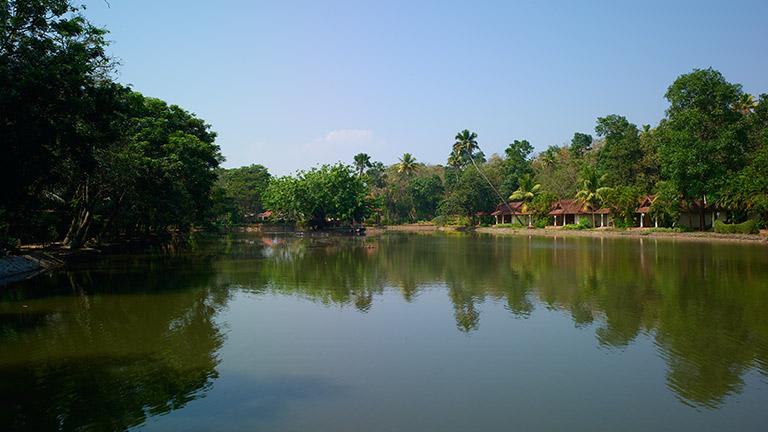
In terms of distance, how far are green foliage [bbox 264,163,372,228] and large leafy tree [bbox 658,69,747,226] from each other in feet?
102

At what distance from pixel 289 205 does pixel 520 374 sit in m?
54.6

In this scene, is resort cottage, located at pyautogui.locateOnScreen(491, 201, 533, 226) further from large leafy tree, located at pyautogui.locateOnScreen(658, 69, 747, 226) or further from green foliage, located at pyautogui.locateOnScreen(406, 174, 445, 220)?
large leafy tree, located at pyautogui.locateOnScreen(658, 69, 747, 226)

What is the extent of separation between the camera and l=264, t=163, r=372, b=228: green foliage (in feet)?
201

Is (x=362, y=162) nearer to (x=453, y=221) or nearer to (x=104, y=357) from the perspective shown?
(x=453, y=221)

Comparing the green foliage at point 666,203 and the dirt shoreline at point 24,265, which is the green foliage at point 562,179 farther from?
the dirt shoreline at point 24,265

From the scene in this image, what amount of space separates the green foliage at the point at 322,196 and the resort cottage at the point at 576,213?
2197 centimetres

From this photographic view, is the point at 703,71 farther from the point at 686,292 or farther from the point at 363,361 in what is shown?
the point at 363,361

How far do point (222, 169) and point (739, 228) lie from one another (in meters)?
72.5

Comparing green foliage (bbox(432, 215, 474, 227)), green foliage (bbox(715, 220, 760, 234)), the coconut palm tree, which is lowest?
green foliage (bbox(715, 220, 760, 234))

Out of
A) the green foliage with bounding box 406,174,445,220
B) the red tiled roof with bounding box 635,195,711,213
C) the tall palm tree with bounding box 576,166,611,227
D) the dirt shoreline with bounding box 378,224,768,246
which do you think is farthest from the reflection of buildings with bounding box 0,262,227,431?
the green foliage with bounding box 406,174,445,220

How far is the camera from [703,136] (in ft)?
152

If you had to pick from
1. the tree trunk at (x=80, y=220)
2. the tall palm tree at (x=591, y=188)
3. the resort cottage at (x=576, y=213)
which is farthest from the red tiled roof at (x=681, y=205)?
the tree trunk at (x=80, y=220)

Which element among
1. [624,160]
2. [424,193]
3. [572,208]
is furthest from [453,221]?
[624,160]

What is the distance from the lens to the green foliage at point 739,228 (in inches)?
1629
